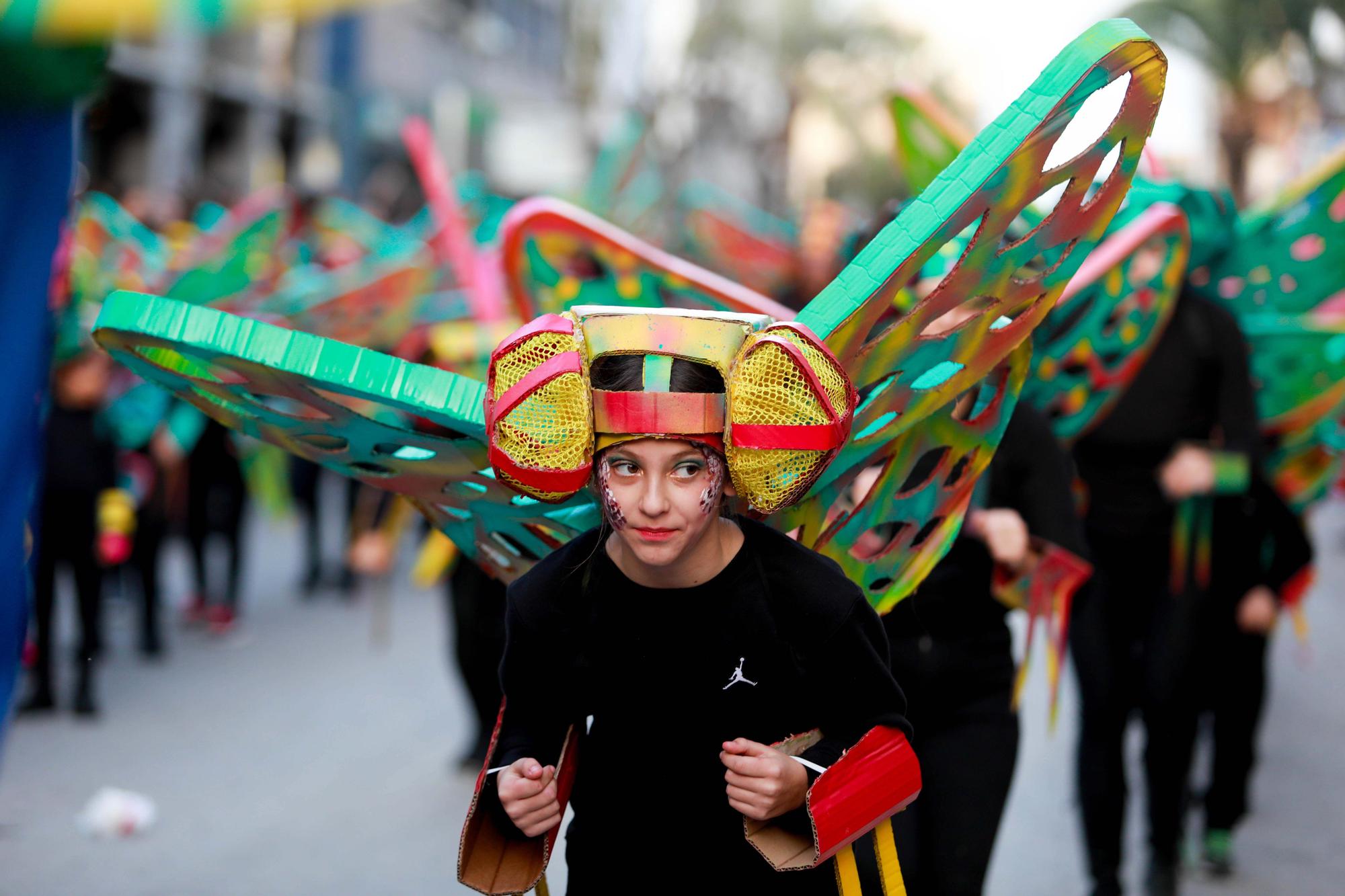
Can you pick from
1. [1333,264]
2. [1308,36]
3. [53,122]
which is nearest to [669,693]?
[53,122]

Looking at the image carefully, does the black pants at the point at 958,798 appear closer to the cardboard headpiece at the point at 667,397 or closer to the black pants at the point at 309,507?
the cardboard headpiece at the point at 667,397

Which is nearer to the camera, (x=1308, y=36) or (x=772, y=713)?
(x=772, y=713)

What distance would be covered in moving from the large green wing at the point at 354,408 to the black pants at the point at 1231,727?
9.86 ft

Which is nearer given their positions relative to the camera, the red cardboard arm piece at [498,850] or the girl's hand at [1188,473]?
the red cardboard arm piece at [498,850]

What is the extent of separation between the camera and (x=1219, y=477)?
416 cm

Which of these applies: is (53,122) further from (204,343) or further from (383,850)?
(383,850)

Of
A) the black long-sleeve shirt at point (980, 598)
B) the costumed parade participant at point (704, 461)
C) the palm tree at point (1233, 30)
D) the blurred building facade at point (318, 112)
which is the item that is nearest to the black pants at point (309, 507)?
the black long-sleeve shirt at point (980, 598)

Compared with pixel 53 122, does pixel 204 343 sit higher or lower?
lower

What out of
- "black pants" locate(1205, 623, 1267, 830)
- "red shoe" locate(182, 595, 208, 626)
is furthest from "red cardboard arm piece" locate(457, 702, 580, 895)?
"red shoe" locate(182, 595, 208, 626)

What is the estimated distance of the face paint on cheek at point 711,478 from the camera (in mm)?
1959

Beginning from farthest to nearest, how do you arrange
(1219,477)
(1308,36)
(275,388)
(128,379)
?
(1308,36), (128,379), (1219,477), (275,388)

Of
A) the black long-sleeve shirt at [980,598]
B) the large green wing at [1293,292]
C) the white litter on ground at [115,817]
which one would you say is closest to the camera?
the black long-sleeve shirt at [980,598]

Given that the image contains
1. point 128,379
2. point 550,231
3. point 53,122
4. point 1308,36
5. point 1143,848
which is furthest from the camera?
point 1308,36

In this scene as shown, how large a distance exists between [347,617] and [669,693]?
22.6ft
